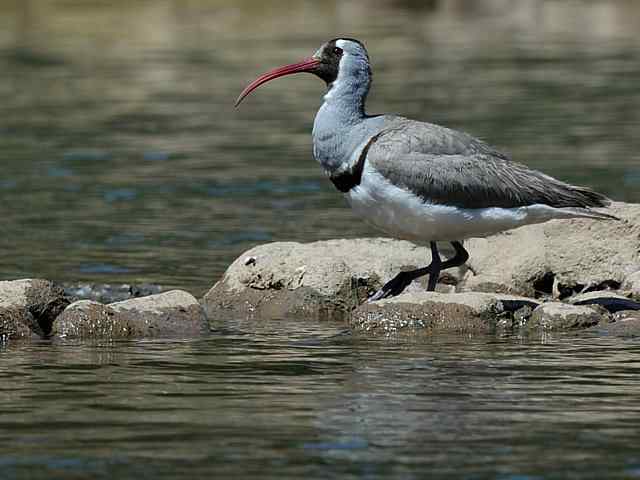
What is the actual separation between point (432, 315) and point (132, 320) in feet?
7.68

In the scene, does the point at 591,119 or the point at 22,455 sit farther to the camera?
the point at 591,119

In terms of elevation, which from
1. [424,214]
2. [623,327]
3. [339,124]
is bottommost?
[623,327]

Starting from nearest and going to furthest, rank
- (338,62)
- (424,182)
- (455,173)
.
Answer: (424,182) < (455,173) < (338,62)

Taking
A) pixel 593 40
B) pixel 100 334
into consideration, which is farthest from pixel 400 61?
pixel 100 334

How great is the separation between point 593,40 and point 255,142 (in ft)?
68.0

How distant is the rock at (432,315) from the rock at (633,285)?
1.57m

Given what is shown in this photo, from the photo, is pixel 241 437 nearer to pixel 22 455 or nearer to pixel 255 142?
pixel 22 455

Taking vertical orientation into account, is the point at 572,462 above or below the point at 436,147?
below

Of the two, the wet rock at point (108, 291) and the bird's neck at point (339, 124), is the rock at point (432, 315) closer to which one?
the bird's neck at point (339, 124)

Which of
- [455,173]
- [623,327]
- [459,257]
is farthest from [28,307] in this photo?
[623,327]

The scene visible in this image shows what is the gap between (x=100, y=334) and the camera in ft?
43.6

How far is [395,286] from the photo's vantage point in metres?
14.2

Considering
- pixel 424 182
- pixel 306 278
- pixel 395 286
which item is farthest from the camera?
pixel 306 278

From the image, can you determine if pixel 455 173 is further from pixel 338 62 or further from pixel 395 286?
pixel 338 62
